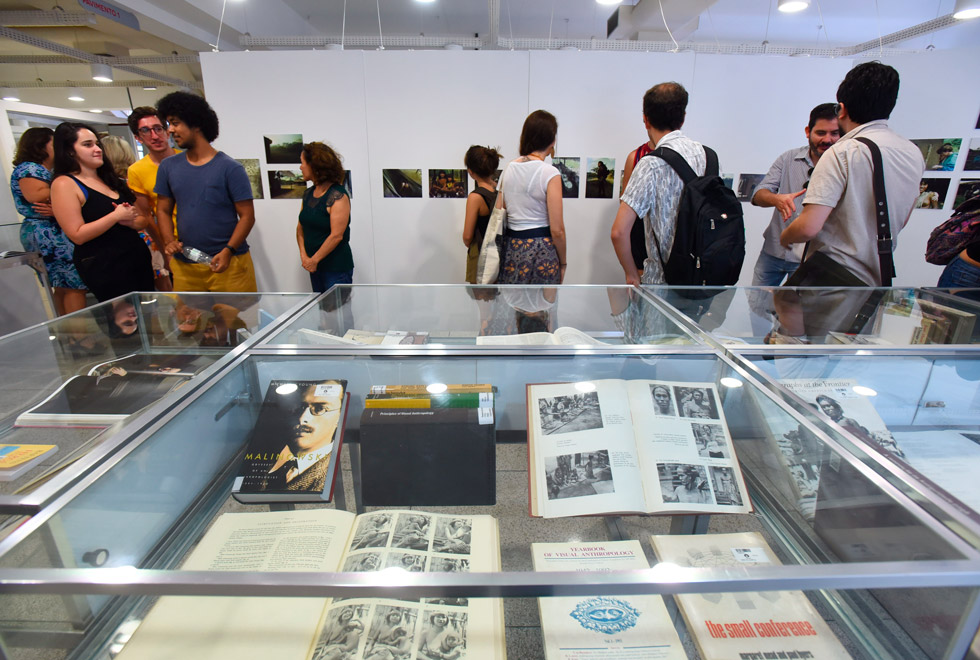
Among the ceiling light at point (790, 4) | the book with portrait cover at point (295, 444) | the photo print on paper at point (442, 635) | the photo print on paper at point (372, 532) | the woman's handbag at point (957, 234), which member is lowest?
the photo print on paper at point (442, 635)

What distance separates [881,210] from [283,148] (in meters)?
4.02

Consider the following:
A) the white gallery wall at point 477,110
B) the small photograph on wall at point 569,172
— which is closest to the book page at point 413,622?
the white gallery wall at point 477,110

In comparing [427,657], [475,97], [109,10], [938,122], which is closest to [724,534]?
[427,657]

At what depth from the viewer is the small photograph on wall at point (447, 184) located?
3984 mm

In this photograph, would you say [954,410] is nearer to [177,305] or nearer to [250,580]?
[250,580]

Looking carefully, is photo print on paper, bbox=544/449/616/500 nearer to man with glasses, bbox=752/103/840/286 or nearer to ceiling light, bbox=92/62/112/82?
man with glasses, bbox=752/103/840/286

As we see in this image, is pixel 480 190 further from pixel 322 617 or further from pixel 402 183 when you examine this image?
pixel 322 617

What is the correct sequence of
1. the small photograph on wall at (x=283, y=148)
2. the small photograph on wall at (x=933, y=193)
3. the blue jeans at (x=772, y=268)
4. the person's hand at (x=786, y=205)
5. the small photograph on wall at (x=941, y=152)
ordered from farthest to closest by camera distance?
the small photograph on wall at (x=933, y=193)
the small photograph on wall at (x=941, y=152)
the small photograph on wall at (x=283, y=148)
the blue jeans at (x=772, y=268)
the person's hand at (x=786, y=205)

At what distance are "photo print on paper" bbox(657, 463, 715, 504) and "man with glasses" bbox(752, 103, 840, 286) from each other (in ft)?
6.87

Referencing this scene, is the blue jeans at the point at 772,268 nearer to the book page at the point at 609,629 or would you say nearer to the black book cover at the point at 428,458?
the black book cover at the point at 428,458

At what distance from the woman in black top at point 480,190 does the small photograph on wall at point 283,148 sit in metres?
1.67

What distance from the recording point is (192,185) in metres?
2.55

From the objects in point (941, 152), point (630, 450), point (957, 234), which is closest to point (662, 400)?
point (630, 450)

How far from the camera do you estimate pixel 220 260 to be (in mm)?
2633
